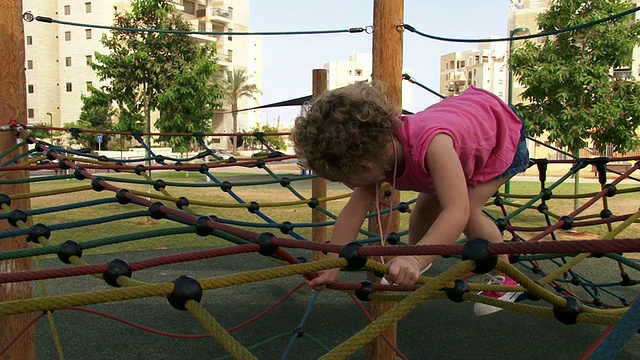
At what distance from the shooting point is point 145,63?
27.6 ft

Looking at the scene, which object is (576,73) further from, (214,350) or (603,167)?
(214,350)

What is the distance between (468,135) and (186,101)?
7722mm

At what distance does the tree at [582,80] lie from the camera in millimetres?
6016

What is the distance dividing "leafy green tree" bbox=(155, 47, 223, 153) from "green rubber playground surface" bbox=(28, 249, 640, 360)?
4909mm

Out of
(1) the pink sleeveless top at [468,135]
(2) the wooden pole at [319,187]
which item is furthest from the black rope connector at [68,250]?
Result: (2) the wooden pole at [319,187]

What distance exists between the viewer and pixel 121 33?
28.9ft

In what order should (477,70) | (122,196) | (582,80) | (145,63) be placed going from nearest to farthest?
(122,196) → (582,80) → (145,63) → (477,70)

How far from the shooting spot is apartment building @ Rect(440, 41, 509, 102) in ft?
121

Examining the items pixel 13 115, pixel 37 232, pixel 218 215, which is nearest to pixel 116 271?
pixel 37 232

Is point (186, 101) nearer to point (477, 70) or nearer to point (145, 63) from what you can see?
point (145, 63)

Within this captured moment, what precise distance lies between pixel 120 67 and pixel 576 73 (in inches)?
250

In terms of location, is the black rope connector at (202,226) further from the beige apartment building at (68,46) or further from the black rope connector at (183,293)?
the beige apartment building at (68,46)

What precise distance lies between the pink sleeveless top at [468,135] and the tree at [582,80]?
504 centimetres

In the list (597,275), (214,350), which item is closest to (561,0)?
(597,275)
